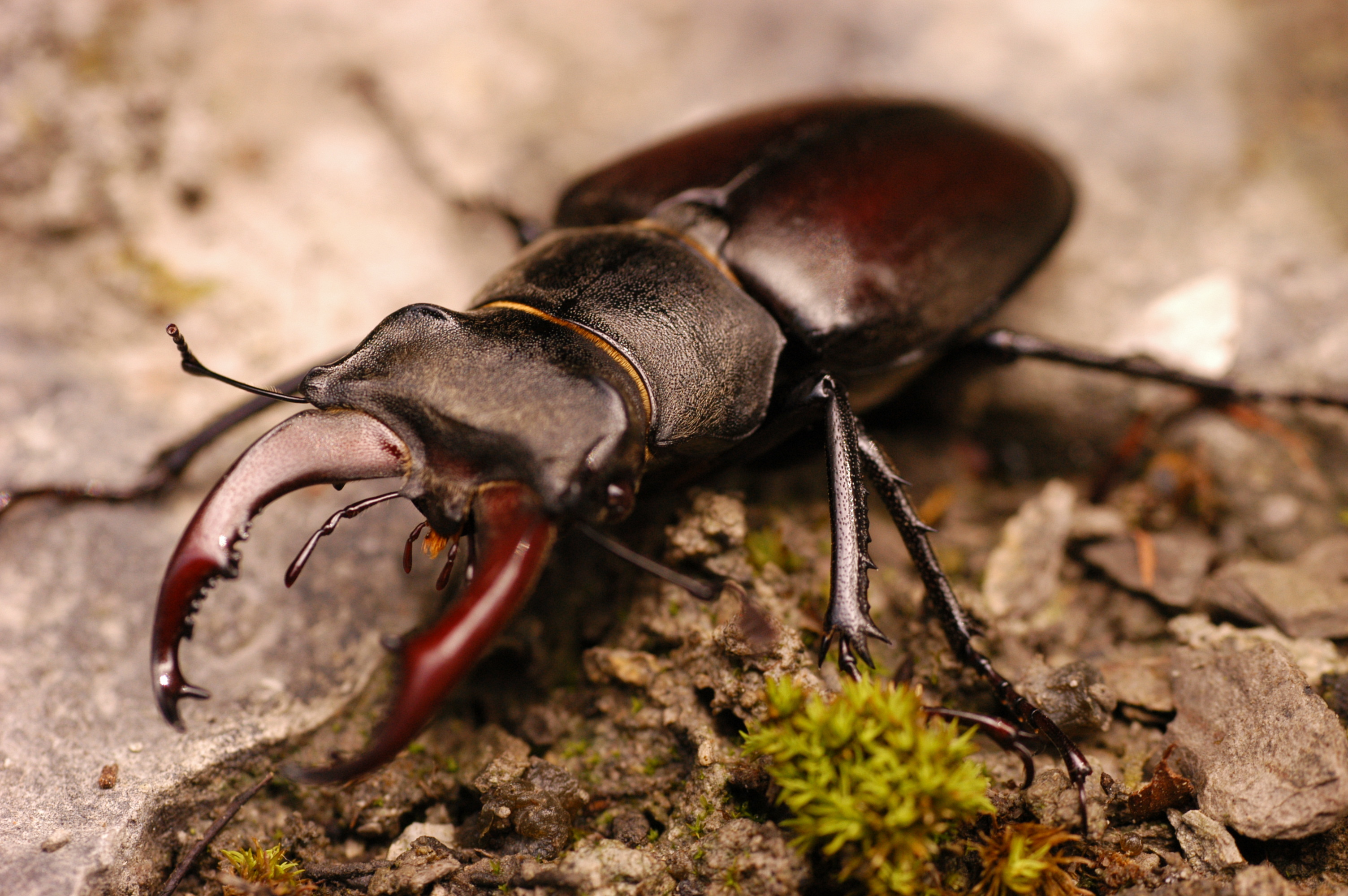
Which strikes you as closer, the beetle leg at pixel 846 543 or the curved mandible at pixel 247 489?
the curved mandible at pixel 247 489

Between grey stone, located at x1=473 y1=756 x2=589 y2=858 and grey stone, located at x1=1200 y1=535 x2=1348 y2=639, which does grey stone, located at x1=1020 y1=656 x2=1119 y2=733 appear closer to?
grey stone, located at x1=1200 y1=535 x2=1348 y2=639

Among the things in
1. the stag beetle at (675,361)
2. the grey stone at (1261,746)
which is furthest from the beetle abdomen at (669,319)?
the grey stone at (1261,746)

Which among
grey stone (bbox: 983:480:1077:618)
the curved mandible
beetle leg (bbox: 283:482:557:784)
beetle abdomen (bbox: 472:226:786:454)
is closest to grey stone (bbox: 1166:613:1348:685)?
grey stone (bbox: 983:480:1077:618)

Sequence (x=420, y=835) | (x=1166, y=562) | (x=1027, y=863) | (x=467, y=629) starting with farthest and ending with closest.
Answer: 1. (x=1166, y=562)
2. (x=420, y=835)
3. (x=1027, y=863)
4. (x=467, y=629)

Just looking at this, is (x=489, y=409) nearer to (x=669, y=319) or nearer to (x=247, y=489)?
(x=247, y=489)

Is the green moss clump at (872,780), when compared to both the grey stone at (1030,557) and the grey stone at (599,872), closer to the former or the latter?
the grey stone at (599,872)

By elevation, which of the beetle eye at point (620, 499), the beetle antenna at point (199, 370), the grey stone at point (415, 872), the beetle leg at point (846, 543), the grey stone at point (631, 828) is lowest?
the grey stone at point (631, 828)

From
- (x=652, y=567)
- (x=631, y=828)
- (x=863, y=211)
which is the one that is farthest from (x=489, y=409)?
(x=863, y=211)

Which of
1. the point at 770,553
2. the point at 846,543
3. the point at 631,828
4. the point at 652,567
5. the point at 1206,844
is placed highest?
the point at 652,567
